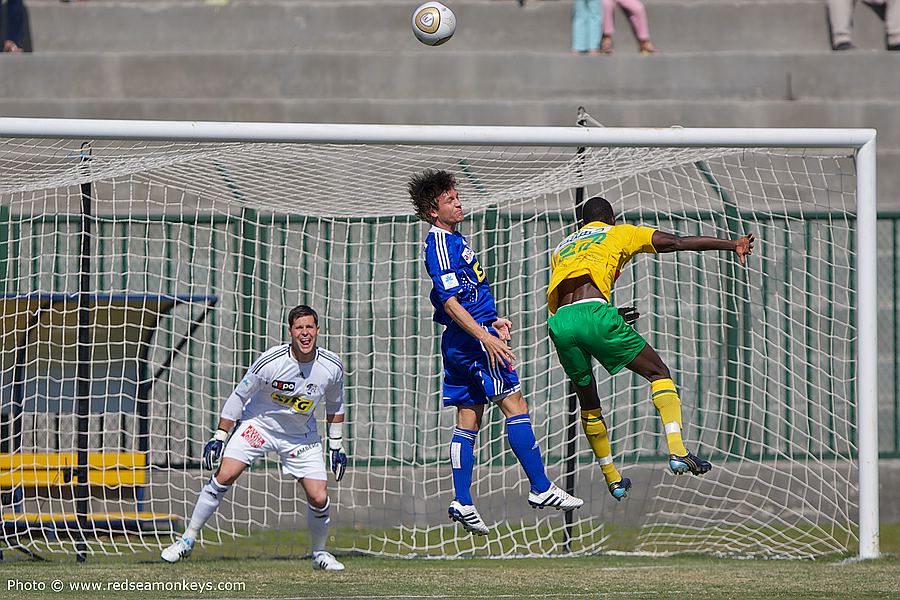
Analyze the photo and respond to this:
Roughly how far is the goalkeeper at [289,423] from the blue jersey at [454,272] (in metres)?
1.51

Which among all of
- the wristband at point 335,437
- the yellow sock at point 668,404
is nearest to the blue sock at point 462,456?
the yellow sock at point 668,404

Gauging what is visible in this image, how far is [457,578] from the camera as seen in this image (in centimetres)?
765

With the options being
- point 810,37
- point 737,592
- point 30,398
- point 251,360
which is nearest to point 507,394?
point 737,592

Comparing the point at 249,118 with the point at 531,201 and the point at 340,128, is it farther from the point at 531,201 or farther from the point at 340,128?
the point at 340,128

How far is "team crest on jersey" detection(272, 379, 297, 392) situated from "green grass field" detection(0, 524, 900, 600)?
113cm

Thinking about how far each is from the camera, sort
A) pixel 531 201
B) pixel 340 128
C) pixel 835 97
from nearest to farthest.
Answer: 1. pixel 340 128
2. pixel 531 201
3. pixel 835 97

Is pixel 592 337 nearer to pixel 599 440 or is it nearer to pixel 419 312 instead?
pixel 599 440

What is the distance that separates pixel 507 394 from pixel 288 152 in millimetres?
2657

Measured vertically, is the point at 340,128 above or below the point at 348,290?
above

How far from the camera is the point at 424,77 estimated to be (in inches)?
507

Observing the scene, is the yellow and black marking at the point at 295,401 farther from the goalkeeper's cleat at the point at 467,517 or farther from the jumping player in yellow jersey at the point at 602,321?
the jumping player in yellow jersey at the point at 602,321

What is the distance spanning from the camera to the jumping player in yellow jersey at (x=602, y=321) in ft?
22.8

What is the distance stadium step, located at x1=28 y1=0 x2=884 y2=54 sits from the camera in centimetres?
1386

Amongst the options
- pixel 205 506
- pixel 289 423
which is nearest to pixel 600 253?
pixel 289 423
